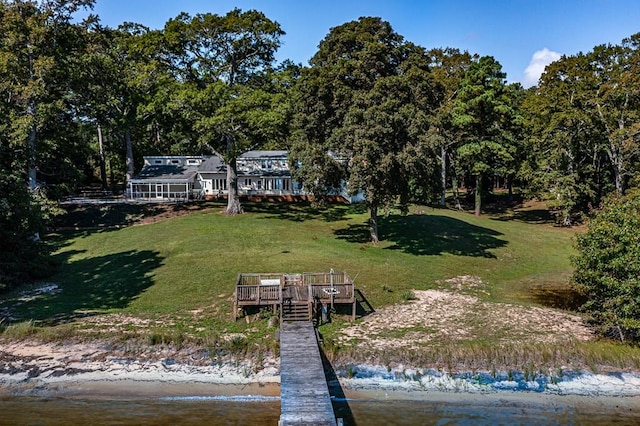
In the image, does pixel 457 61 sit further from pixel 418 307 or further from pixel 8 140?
pixel 8 140

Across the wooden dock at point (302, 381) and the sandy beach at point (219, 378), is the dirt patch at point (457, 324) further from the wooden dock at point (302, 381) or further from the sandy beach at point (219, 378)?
the sandy beach at point (219, 378)

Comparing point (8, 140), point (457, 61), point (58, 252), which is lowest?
point (58, 252)

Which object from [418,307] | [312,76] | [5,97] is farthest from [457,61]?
[5,97]

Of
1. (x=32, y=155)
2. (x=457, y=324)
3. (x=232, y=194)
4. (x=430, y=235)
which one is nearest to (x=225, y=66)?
(x=232, y=194)

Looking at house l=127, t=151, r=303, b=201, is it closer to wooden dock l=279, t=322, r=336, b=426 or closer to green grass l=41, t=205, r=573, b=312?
green grass l=41, t=205, r=573, b=312

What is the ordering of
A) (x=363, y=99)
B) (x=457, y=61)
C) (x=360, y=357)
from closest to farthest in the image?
(x=360, y=357), (x=363, y=99), (x=457, y=61)

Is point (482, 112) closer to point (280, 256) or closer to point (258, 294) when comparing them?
point (280, 256)

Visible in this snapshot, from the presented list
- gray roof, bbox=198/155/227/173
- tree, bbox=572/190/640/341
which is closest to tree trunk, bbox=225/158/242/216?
gray roof, bbox=198/155/227/173

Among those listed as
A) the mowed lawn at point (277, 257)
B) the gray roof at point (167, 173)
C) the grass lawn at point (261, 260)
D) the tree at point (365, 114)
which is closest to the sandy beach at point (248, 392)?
the grass lawn at point (261, 260)
